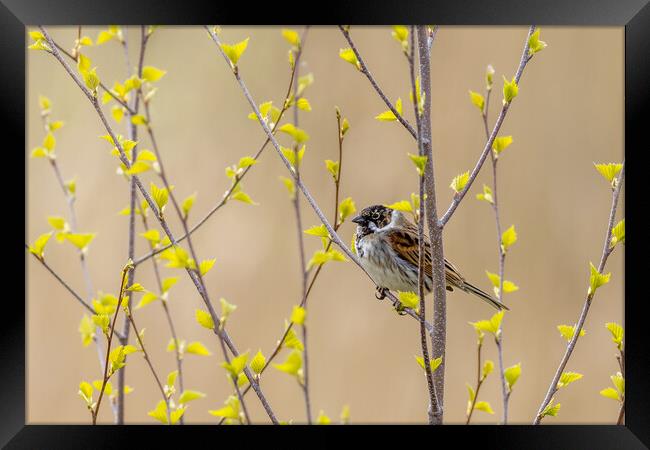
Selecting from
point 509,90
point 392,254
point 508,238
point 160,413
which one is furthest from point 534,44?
point 392,254

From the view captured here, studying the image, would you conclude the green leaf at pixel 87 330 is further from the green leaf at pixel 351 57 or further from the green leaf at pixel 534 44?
the green leaf at pixel 534 44

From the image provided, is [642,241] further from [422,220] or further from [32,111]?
[32,111]

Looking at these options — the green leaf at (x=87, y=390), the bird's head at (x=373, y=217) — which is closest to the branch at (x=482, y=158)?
the green leaf at (x=87, y=390)

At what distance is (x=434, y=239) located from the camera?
101 cm

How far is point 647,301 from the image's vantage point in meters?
0.91

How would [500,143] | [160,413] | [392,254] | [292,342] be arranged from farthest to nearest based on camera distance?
[392,254], [500,143], [160,413], [292,342]

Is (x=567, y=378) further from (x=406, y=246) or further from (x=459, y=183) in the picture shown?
(x=406, y=246)

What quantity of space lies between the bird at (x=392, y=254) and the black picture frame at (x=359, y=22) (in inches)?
33.3

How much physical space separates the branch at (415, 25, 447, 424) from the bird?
72 cm

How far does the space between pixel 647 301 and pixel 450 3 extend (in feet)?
1.41

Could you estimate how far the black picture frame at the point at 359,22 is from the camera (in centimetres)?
88

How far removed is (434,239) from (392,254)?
83 cm

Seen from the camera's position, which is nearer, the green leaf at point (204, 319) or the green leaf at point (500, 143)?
the green leaf at point (204, 319)

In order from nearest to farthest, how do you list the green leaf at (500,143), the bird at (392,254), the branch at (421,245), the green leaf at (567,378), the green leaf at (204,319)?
the branch at (421,245), the green leaf at (204,319), the green leaf at (567,378), the green leaf at (500,143), the bird at (392,254)
